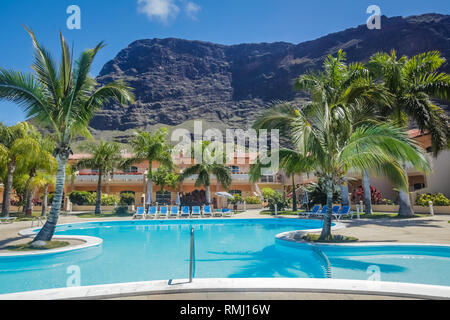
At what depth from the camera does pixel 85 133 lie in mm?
9844

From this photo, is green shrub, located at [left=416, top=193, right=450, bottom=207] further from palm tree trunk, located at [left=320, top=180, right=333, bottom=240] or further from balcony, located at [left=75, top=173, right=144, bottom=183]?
balcony, located at [left=75, top=173, right=144, bottom=183]

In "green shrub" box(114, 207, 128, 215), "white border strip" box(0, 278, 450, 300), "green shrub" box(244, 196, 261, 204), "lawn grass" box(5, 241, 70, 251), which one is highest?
"white border strip" box(0, 278, 450, 300)

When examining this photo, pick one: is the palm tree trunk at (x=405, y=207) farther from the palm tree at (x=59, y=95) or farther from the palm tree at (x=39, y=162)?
the palm tree at (x=39, y=162)

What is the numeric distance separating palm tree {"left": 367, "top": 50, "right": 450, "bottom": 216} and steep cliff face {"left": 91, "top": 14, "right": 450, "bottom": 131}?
6713 centimetres

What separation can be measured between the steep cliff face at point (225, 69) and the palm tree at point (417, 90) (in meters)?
67.1

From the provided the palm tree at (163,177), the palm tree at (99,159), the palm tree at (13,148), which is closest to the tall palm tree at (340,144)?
the palm tree at (13,148)

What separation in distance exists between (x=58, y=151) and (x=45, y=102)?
4.98 ft

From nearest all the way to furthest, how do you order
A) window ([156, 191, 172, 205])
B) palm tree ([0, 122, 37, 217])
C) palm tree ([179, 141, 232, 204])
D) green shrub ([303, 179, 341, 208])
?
palm tree ([0, 122, 37, 217]), green shrub ([303, 179, 341, 208]), palm tree ([179, 141, 232, 204]), window ([156, 191, 172, 205])

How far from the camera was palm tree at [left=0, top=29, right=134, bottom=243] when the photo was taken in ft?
26.3

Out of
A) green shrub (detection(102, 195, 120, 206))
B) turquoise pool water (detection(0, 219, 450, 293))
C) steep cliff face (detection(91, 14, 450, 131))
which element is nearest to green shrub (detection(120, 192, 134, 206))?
green shrub (detection(102, 195, 120, 206))

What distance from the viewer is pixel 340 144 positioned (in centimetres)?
884

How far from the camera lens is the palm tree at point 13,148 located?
16234 millimetres

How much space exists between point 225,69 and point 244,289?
5335 inches
